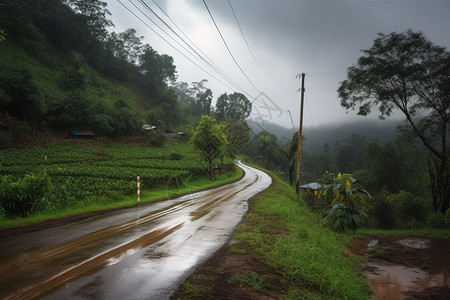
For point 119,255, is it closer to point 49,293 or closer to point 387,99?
point 49,293

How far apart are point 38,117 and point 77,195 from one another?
112 feet

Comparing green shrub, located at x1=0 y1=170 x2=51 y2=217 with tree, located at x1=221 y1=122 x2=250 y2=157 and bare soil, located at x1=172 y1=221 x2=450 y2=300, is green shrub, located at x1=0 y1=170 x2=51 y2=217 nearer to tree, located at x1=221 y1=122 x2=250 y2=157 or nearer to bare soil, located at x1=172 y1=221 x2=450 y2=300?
bare soil, located at x1=172 y1=221 x2=450 y2=300

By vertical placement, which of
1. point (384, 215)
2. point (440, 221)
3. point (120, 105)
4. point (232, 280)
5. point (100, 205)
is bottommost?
point (384, 215)

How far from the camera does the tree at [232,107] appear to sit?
80.8 meters

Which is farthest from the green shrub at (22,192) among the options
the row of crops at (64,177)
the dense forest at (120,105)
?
the dense forest at (120,105)

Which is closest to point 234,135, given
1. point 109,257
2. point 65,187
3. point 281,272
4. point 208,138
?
point 208,138

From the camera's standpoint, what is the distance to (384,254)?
8328mm

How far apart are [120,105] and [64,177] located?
1677 inches

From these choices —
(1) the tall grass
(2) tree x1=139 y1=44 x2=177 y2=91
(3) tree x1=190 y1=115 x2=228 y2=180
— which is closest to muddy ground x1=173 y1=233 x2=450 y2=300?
(1) the tall grass

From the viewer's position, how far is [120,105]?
57.4 metres

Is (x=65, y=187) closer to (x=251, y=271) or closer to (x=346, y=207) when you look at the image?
(x=251, y=271)

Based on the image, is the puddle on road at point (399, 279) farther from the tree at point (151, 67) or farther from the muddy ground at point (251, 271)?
the tree at point (151, 67)

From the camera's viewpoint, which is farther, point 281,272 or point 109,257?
point 109,257

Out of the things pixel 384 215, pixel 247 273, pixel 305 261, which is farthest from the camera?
pixel 384 215
